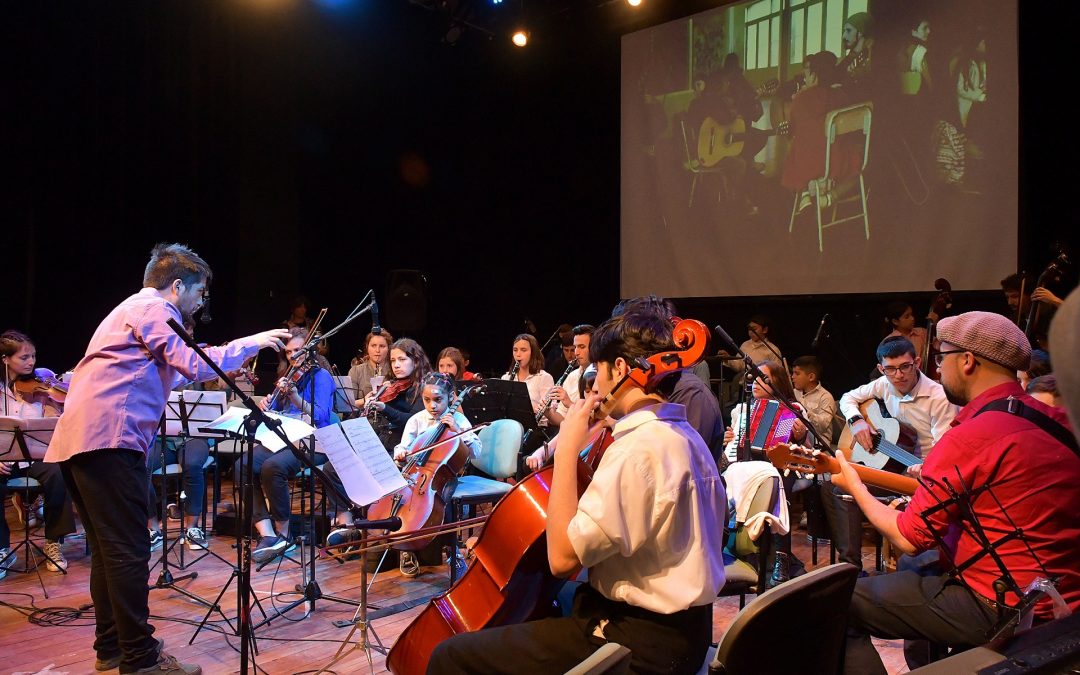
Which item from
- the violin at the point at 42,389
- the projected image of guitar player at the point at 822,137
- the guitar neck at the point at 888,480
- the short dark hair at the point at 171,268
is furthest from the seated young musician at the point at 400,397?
the projected image of guitar player at the point at 822,137

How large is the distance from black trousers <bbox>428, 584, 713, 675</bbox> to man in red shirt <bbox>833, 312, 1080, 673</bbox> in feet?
2.39

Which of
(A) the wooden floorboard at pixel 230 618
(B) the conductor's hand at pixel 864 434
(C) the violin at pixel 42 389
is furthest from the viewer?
(C) the violin at pixel 42 389

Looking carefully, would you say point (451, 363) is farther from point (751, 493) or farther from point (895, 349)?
point (751, 493)

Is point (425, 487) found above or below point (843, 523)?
above

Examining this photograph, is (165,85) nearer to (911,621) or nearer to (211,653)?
(211,653)

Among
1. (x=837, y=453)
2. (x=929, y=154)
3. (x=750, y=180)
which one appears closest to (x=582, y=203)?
(x=750, y=180)

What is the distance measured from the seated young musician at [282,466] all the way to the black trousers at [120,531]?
195 centimetres

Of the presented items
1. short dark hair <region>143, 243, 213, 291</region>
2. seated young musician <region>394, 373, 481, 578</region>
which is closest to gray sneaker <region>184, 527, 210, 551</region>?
seated young musician <region>394, 373, 481, 578</region>

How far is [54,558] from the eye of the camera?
5.07 metres

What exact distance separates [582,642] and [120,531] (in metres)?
2.18

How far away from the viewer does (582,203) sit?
A: 1059cm

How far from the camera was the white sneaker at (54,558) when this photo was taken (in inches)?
198

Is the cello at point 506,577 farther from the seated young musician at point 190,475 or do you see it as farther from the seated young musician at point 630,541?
the seated young musician at point 190,475

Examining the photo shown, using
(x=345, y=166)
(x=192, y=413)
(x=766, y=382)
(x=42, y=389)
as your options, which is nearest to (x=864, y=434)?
(x=766, y=382)
